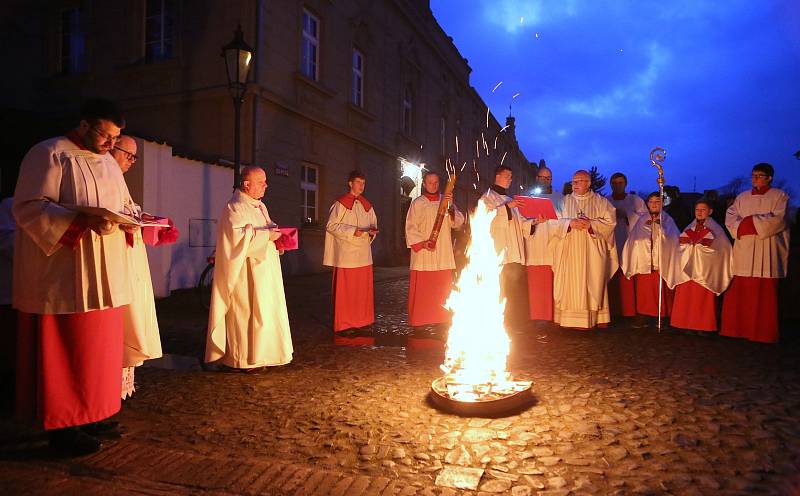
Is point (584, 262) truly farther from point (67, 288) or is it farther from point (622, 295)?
point (67, 288)

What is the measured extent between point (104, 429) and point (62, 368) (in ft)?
1.79

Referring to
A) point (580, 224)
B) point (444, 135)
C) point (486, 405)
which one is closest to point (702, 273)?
point (580, 224)

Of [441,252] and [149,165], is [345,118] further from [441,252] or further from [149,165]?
[441,252]

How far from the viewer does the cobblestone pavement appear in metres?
2.69

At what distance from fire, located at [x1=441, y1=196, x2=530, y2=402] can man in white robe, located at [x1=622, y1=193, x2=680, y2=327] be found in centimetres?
332

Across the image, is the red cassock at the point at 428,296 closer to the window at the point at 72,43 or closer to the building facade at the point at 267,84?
the building facade at the point at 267,84

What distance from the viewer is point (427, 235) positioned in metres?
7.13

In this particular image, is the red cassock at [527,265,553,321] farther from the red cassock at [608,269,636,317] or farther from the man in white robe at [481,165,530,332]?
the red cassock at [608,269,636,317]

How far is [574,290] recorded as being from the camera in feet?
22.4

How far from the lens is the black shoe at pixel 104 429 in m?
3.27

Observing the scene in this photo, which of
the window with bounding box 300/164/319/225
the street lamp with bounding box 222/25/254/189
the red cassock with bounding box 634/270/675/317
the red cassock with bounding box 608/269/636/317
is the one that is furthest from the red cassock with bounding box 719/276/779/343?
the window with bounding box 300/164/319/225

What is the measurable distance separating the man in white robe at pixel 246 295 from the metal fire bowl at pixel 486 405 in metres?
1.77

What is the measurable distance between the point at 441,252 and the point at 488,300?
8.57 ft

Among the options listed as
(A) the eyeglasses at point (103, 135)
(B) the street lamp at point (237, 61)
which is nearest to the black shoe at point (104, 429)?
(A) the eyeglasses at point (103, 135)
